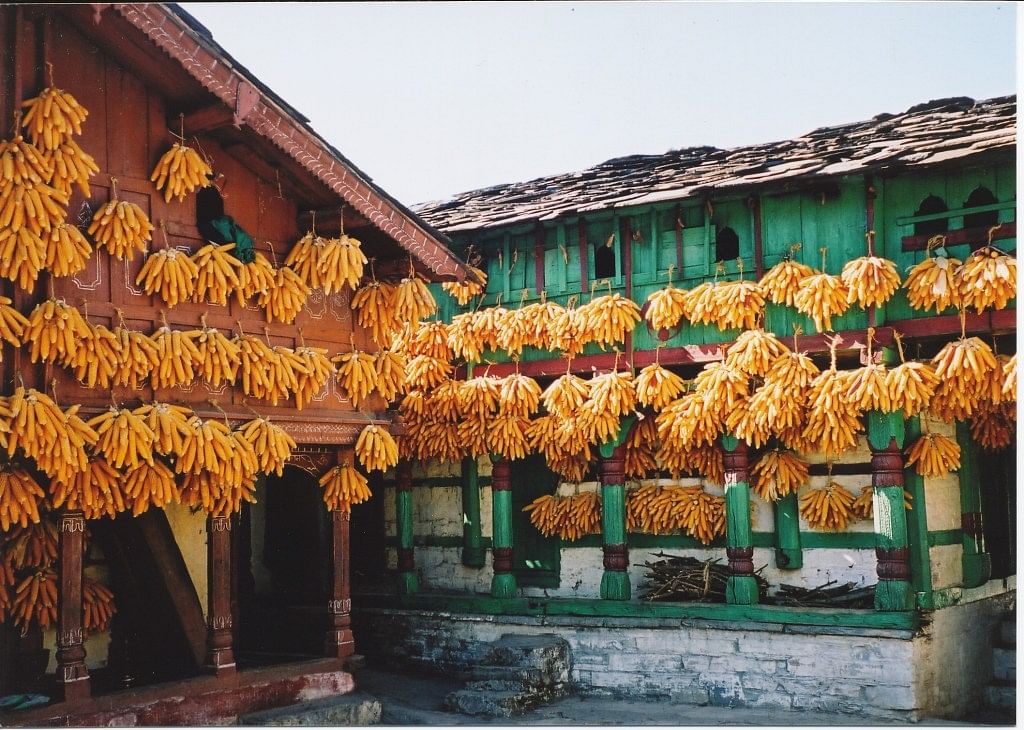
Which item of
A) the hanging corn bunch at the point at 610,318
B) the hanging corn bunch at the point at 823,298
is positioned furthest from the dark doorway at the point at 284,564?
the hanging corn bunch at the point at 823,298

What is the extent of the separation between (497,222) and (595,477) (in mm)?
3609

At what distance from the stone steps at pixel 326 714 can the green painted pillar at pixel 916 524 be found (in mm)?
6011

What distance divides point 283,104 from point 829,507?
7383mm

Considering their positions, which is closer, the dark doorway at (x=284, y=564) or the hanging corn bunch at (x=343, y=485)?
the hanging corn bunch at (x=343, y=485)

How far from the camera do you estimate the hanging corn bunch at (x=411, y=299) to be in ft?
38.2

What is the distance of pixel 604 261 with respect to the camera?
13.9 meters

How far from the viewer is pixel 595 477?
1408 centimetres

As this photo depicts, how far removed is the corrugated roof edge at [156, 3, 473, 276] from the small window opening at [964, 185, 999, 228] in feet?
17.8

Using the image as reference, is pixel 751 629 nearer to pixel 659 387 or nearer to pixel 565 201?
pixel 659 387

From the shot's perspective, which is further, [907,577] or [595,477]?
[595,477]

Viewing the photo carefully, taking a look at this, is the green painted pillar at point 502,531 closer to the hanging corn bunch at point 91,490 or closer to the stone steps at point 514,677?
the stone steps at point 514,677

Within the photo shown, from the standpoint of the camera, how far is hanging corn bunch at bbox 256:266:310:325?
10.8 metres

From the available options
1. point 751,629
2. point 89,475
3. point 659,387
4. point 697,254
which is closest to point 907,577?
point 751,629

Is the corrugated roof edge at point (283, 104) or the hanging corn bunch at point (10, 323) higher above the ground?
the corrugated roof edge at point (283, 104)
